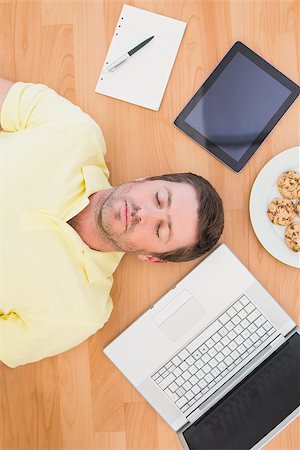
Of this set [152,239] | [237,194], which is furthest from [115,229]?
[237,194]

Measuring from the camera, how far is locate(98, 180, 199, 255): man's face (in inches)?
40.1

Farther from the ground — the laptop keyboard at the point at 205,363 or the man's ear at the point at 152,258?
the man's ear at the point at 152,258

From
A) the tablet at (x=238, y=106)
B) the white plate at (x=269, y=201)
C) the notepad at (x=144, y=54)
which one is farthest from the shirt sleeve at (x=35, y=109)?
the white plate at (x=269, y=201)

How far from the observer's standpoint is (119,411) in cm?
120

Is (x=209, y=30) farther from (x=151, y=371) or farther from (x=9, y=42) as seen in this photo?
(x=151, y=371)

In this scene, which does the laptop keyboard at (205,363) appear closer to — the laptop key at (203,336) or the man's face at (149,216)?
the laptop key at (203,336)

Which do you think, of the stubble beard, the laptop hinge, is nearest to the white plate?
the laptop hinge

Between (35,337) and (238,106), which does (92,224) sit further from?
(238,106)

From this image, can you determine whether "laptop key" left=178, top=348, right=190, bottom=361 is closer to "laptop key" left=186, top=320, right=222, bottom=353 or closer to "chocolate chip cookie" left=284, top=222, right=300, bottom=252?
"laptop key" left=186, top=320, right=222, bottom=353

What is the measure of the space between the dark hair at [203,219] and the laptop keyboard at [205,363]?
A: 0.65 feet

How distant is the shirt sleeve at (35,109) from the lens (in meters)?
1.10

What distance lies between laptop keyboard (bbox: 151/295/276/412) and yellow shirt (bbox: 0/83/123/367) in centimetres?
21

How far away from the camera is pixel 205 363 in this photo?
1179mm

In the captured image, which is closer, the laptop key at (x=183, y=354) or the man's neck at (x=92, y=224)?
the man's neck at (x=92, y=224)
